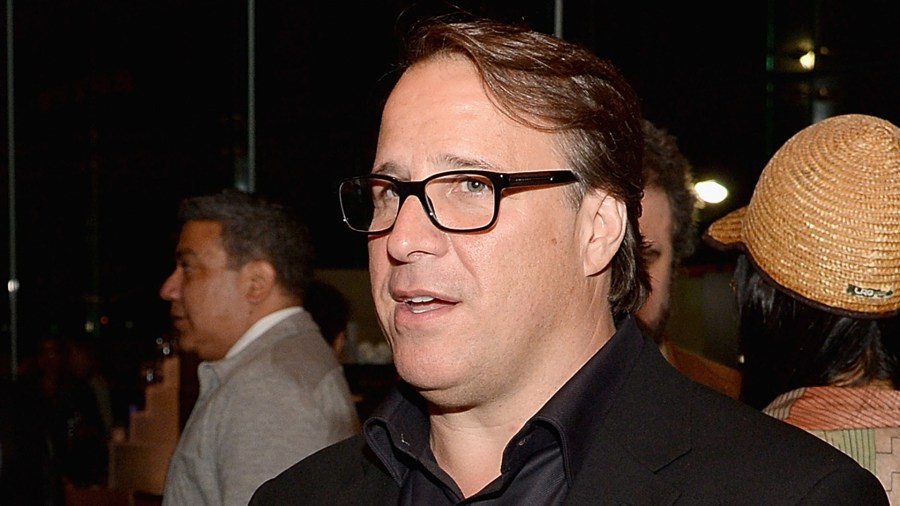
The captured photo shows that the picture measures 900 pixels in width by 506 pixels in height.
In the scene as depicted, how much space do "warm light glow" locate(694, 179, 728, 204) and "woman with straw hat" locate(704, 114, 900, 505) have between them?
2.72 meters

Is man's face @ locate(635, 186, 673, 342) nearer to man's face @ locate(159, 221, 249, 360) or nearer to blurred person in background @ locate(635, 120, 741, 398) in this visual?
blurred person in background @ locate(635, 120, 741, 398)

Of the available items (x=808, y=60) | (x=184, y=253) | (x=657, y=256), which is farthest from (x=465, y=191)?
(x=808, y=60)

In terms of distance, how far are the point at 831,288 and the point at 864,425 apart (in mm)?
200

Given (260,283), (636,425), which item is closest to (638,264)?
(636,425)

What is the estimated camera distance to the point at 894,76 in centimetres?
422

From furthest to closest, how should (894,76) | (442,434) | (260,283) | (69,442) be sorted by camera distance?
(69,442) < (894,76) < (260,283) < (442,434)

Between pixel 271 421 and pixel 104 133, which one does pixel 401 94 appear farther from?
pixel 104 133

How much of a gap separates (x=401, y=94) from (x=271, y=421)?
1469 millimetres

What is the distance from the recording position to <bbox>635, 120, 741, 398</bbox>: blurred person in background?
2.31 m

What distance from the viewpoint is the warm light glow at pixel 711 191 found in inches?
177

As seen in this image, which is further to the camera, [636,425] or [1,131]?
[1,131]

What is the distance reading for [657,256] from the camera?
2.32 metres

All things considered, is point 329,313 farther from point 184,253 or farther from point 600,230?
point 600,230

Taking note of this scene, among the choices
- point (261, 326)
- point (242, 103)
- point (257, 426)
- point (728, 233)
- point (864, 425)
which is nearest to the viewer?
point (864, 425)
